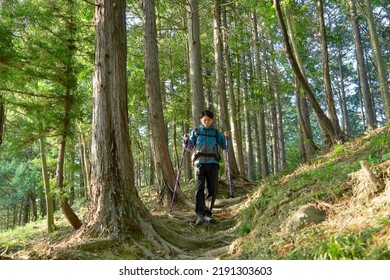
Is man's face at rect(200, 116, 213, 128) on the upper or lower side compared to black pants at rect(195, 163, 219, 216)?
upper

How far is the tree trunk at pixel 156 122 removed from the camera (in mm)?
8586

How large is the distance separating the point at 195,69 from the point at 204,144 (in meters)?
4.10

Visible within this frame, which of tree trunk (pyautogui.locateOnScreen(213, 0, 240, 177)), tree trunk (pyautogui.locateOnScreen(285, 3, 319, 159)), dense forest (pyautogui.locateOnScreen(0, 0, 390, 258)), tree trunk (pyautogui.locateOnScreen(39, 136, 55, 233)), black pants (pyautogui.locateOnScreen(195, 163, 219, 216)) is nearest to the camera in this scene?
A: dense forest (pyautogui.locateOnScreen(0, 0, 390, 258))

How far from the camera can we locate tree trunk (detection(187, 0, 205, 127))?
981cm

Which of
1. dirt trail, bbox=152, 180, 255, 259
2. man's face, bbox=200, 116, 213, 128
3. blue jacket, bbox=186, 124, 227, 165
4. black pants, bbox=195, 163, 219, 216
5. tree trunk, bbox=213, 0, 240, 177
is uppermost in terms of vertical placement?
tree trunk, bbox=213, 0, 240, 177

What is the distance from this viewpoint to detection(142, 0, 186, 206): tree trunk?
8586 millimetres

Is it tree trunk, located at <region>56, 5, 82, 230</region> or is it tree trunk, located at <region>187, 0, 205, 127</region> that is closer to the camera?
tree trunk, located at <region>56, 5, 82, 230</region>

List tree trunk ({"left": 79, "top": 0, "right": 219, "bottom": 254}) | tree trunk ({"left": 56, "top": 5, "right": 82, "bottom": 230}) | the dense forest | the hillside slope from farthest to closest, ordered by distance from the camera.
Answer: tree trunk ({"left": 56, "top": 5, "right": 82, "bottom": 230}) < the dense forest < tree trunk ({"left": 79, "top": 0, "right": 219, "bottom": 254}) < the hillside slope

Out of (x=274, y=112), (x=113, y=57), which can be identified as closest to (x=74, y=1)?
(x=113, y=57)

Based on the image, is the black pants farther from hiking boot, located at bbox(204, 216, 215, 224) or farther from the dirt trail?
the dirt trail

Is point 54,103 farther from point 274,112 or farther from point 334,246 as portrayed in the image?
point 274,112

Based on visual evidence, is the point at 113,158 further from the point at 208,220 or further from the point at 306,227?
the point at 306,227

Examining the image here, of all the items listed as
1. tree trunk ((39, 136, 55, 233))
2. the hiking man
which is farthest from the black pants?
tree trunk ((39, 136, 55, 233))

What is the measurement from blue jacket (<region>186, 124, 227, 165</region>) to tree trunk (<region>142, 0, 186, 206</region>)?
6.40 ft
